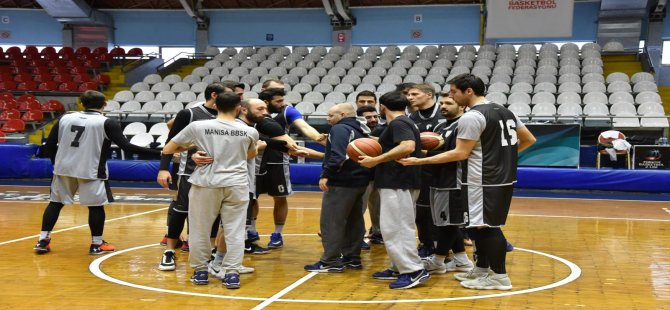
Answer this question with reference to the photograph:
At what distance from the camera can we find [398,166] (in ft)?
18.7

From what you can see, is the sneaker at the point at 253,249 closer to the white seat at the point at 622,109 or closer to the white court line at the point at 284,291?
the white court line at the point at 284,291

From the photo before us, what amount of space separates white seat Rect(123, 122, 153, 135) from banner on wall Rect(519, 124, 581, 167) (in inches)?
349

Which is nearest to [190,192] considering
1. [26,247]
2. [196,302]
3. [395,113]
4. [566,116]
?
[196,302]

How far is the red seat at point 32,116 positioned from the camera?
1856 cm

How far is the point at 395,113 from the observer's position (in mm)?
5789

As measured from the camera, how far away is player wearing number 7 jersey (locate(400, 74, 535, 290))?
5.41 meters

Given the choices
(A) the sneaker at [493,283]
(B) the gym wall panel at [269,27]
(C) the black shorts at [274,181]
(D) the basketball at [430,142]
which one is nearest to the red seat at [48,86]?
(B) the gym wall panel at [269,27]

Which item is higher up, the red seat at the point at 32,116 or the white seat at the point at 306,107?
the white seat at the point at 306,107

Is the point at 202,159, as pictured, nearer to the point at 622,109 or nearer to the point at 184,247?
the point at 184,247

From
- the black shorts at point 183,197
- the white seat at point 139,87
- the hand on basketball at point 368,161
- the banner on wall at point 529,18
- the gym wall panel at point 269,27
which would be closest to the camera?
the hand on basketball at point 368,161

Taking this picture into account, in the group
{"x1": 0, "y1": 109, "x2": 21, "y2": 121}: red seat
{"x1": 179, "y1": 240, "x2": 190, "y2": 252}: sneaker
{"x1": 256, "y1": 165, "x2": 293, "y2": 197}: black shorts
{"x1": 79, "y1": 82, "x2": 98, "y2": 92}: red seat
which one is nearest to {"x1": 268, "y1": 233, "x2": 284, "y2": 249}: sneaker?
{"x1": 256, "y1": 165, "x2": 293, "y2": 197}: black shorts

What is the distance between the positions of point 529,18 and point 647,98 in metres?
4.43

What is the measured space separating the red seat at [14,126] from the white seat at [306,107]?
7341 mm

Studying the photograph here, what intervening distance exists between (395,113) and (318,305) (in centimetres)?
179
